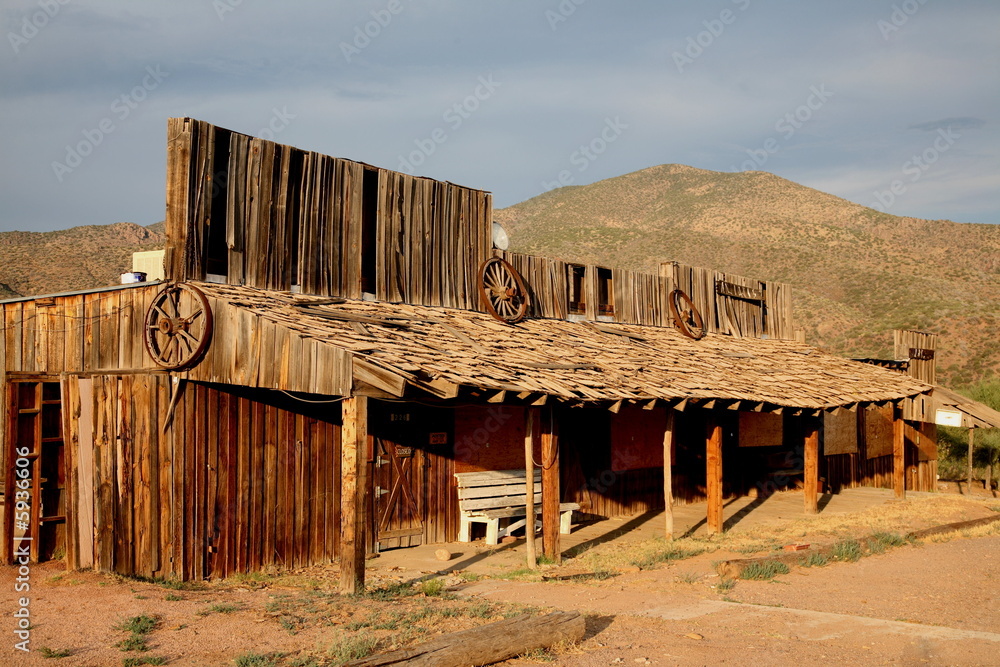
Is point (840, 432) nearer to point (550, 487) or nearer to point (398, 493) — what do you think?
point (550, 487)

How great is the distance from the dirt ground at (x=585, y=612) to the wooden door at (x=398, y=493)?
78 cm

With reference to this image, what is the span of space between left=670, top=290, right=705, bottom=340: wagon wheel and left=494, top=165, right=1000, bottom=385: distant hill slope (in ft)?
88.3

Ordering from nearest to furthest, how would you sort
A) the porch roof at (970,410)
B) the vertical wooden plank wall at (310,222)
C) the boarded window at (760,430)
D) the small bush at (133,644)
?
the small bush at (133,644) → the vertical wooden plank wall at (310,222) → the boarded window at (760,430) → the porch roof at (970,410)

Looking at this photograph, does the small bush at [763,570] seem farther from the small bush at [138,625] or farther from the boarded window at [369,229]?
the boarded window at [369,229]

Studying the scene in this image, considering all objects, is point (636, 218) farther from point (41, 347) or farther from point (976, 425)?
point (41, 347)

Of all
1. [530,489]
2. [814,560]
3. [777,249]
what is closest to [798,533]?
[814,560]

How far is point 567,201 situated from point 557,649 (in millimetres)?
90595

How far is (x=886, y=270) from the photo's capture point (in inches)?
2408

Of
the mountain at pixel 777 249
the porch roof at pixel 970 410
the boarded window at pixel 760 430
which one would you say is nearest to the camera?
the boarded window at pixel 760 430

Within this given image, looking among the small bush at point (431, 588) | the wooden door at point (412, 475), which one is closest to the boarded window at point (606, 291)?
the wooden door at point (412, 475)

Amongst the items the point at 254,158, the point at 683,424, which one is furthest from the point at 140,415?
the point at 683,424

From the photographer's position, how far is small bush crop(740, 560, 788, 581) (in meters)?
10.8

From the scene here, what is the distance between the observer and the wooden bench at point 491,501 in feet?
44.6

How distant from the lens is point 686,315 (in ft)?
70.8
